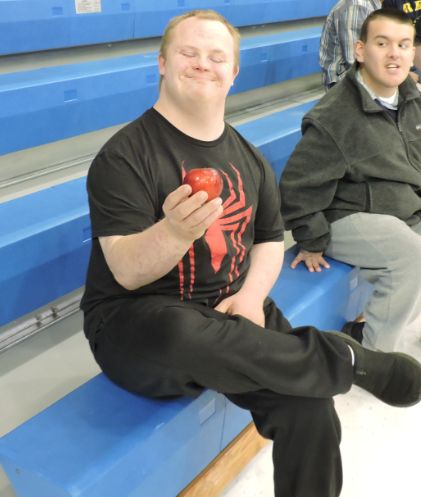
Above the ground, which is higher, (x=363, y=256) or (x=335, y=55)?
(x=335, y=55)

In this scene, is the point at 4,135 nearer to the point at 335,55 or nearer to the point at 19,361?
the point at 19,361

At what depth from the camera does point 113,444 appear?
0.79m

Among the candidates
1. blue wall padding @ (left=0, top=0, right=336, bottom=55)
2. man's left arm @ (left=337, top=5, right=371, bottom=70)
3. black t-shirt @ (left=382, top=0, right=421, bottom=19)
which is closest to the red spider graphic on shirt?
blue wall padding @ (left=0, top=0, right=336, bottom=55)

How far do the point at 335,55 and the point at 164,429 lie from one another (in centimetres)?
169

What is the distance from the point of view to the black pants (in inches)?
30.6

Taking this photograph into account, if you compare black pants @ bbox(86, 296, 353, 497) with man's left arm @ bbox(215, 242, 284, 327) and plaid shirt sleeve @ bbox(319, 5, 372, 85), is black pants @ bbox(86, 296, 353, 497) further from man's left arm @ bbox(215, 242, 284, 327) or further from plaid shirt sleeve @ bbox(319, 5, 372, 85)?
plaid shirt sleeve @ bbox(319, 5, 372, 85)

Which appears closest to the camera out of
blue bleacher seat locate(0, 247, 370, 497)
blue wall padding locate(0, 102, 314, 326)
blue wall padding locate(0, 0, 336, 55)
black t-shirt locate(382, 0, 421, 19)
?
blue bleacher seat locate(0, 247, 370, 497)

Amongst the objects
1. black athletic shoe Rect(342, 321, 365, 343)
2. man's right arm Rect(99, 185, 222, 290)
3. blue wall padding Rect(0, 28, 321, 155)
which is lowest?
black athletic shoe Rect(342, 321, 365, 343)

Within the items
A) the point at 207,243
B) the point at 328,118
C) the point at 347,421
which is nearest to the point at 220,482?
the point at 347,421

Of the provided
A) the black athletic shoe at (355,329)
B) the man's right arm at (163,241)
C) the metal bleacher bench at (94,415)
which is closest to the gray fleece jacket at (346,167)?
the metal bleacher bench at (94,415)

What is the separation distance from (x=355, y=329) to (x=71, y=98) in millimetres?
1162

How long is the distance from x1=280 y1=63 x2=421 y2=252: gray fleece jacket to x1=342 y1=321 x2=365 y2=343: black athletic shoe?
0.86ft

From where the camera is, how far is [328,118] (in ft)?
4.42

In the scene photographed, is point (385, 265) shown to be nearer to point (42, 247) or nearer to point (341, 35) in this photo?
point (42, 247)
